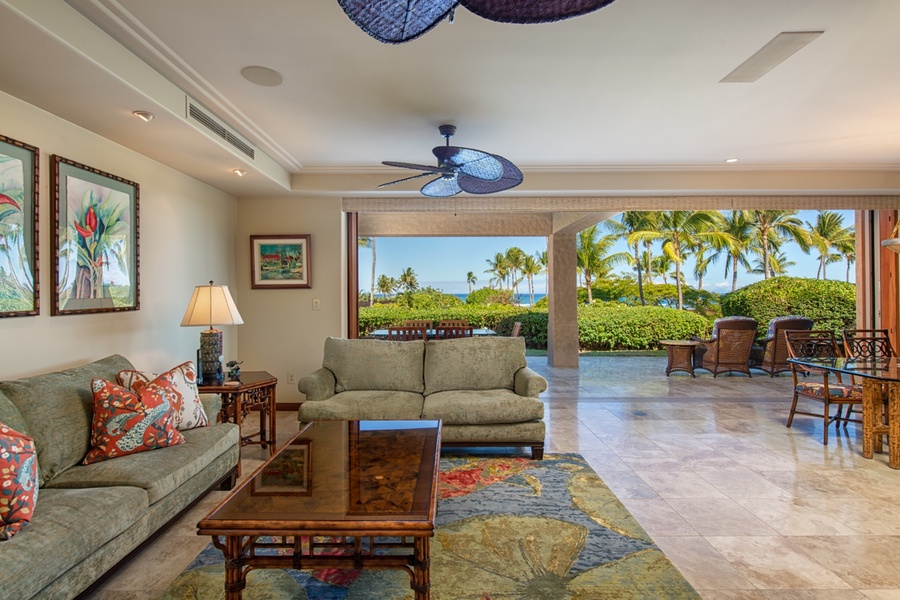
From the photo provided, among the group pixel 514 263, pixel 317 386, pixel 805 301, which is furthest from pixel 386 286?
pixel 317 386

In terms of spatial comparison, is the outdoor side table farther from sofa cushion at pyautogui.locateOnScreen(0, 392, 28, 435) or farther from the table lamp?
sofa cushion at pyautogui.locateOnScreen(0, 392, 28, 435)

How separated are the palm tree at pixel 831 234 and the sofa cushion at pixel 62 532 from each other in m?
15.4

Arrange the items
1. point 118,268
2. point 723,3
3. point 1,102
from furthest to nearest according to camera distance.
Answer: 1. point 118,268
2. point 1,102
3. point 723,3

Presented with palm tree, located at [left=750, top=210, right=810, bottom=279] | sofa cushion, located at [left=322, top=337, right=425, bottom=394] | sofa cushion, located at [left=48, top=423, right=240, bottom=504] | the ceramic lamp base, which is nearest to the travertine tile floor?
sofa cushion, located at [left=48, top=423, right=240, bottom=504]

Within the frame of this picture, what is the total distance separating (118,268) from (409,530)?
2915 mm

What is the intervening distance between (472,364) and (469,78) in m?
2.22

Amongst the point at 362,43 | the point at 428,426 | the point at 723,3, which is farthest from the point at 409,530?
the point at 723,3

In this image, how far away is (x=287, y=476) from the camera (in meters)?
2.09

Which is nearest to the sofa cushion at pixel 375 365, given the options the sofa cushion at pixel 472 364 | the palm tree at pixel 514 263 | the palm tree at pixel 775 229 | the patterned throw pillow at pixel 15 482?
the sofa cushion at pixel 472 364

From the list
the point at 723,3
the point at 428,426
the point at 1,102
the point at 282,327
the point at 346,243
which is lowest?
the point at 428,426

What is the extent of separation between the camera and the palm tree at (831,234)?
12859 millimetres

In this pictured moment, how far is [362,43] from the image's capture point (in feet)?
8.39

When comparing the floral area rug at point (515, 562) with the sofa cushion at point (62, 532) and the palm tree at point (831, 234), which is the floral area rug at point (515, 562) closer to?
the sofa cushion at point (62, 532)

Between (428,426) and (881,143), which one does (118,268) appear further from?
(881,143)
